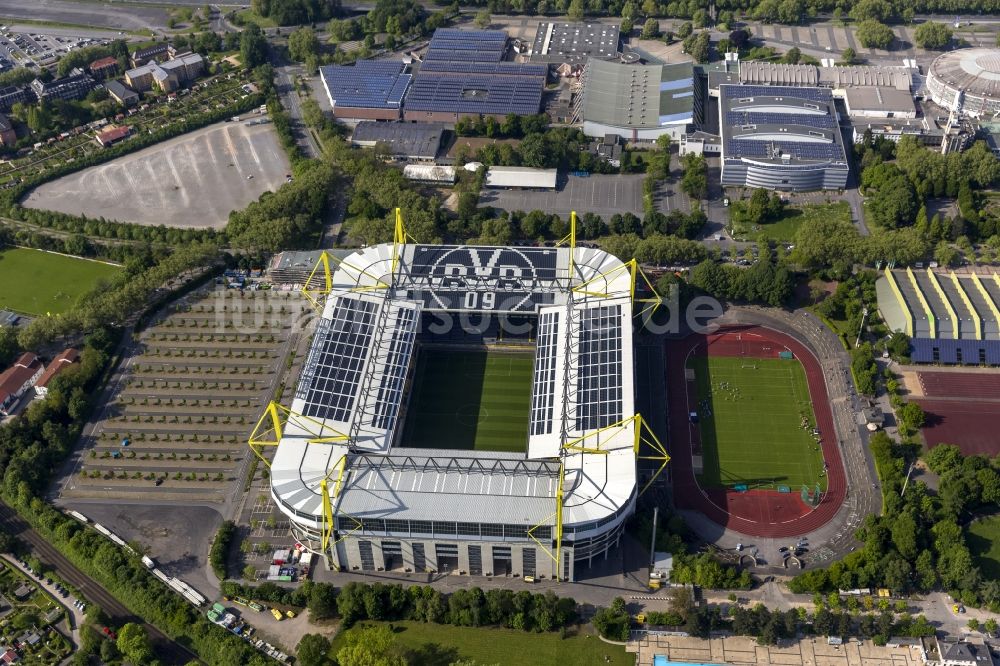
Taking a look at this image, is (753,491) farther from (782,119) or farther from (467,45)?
(467,45)

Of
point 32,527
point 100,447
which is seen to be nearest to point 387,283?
point 100,447

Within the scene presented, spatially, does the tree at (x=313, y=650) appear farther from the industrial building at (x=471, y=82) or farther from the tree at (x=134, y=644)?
the industrial building at (x=471, y=82)

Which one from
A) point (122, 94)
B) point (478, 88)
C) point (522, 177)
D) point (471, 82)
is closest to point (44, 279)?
point (122, 94)

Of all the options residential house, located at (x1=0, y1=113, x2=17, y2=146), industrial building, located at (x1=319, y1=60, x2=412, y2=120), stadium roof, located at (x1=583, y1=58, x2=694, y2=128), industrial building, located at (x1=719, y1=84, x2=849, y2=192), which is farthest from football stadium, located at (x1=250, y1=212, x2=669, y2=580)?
residential house, located at (x1=0, y1=113, x2=17, y2=146)

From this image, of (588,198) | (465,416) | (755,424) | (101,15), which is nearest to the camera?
(755,424)

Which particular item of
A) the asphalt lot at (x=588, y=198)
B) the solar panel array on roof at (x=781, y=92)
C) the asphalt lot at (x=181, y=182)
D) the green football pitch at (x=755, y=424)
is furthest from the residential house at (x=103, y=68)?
the green football pitch at (x=755, y=424)

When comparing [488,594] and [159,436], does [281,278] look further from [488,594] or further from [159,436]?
[488,594]

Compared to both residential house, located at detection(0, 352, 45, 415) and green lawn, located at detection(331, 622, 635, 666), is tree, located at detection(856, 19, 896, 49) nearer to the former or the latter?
green lawn, located at detection(331, 622, 635, 666)
